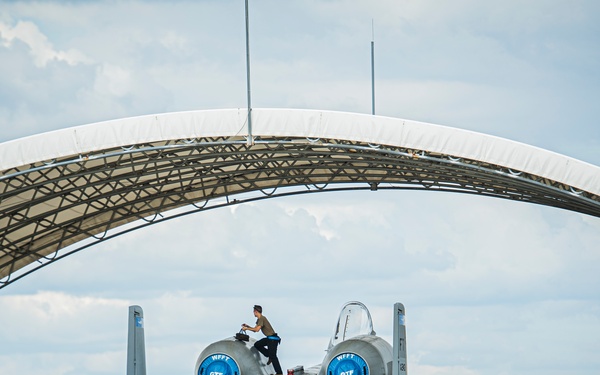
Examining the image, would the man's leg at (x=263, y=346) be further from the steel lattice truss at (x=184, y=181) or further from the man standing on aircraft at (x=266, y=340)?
the steel lattice truss at (x=184, y=181)

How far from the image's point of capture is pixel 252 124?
2183 centimetres

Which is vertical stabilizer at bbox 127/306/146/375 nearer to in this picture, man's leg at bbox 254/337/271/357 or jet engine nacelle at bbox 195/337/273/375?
jet engine nacelle at bbox 195/337/273/375

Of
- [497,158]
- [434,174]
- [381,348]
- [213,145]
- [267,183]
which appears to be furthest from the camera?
[267,183]

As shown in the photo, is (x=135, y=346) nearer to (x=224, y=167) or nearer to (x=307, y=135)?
(x=307, y=135)

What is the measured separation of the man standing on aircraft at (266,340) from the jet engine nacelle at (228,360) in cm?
50

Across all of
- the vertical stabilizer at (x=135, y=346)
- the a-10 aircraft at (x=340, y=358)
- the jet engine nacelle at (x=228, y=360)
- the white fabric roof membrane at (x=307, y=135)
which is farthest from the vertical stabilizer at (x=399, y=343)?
the white fabric roof membrane at (x=307, y=135)

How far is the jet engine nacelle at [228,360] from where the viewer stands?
1726cm

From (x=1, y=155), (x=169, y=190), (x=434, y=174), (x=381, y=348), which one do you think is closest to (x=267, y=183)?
(x=169, y=190)

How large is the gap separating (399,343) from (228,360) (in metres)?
2.87

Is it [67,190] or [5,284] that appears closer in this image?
[67,190]

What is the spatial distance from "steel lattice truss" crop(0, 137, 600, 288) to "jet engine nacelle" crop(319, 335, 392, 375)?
5377 millimetres

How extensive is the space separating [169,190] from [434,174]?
862 cm

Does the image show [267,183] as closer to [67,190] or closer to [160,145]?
[67,190]

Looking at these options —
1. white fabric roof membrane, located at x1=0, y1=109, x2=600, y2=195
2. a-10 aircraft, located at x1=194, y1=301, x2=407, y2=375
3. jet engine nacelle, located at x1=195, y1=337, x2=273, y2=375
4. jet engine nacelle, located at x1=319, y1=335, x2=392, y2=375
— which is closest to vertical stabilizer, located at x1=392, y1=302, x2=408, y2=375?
a-10 aircraft, located at x1=194, y1=301, x2=407, y2=375
